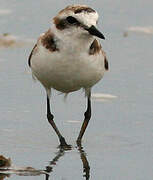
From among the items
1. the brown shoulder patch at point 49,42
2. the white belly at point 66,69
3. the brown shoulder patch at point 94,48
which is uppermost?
the brown shoulder patch at point 49,42

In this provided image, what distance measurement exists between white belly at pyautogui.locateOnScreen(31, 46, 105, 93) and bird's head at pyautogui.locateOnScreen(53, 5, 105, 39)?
0.98 ft

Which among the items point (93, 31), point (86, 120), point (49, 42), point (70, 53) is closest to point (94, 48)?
point (70, 53)

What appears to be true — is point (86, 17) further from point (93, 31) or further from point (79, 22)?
point (93, 31)

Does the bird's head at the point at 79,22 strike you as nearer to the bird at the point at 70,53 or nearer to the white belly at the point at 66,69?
the bird at the point at 70,53

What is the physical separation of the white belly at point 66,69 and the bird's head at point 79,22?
0.30m

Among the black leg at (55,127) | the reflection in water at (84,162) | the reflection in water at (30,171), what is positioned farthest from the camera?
the black leg at (55,127)

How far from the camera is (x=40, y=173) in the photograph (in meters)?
9.41

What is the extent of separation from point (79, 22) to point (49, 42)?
0.55m

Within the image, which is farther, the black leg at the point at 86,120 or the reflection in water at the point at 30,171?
the black leg at the point at 86,120

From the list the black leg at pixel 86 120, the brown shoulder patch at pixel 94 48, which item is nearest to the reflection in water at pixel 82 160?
the black leg at pixel 86 120

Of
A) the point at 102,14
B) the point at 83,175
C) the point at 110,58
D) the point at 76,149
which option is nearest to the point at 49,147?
the point at 76,149

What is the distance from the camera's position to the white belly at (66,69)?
1014 cm

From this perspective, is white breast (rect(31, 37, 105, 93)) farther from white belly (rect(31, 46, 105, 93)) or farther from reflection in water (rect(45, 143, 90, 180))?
reflection in water (rect(45, 143, 90, 180))

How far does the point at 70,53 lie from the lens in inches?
398
